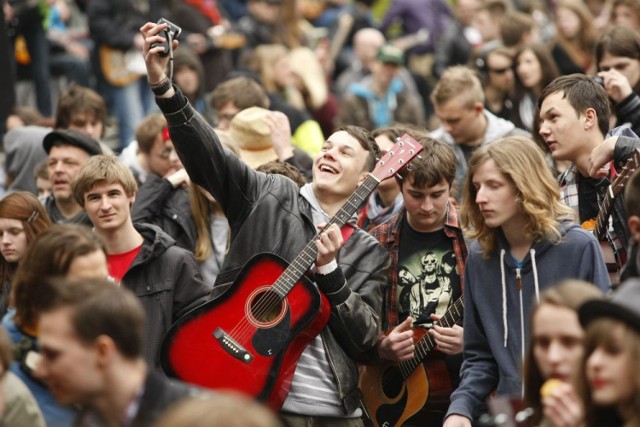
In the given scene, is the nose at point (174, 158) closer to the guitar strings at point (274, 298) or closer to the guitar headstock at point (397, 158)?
the guitar headstock at point (397, 158)

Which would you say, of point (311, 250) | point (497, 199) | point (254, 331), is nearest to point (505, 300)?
point (497, 199)

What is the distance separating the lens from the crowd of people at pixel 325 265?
16.0ft

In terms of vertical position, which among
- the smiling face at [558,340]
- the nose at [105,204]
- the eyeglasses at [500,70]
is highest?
the smiling face at [558,340]

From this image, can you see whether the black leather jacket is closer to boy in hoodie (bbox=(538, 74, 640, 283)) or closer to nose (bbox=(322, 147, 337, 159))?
nose (bbox=(322, 147, 337, 159))

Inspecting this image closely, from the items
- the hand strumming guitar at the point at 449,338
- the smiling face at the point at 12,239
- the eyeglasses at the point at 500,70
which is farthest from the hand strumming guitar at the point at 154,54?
the eyeglasses at the point at 500,70

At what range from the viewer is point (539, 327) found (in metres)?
5.09

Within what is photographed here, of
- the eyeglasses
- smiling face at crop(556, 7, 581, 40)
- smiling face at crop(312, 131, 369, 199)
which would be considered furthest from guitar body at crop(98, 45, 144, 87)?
smiling face at crop(312, 131, 369, 199)

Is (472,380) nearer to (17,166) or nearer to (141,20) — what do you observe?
(17,166)

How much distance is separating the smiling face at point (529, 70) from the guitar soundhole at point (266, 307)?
5.33m

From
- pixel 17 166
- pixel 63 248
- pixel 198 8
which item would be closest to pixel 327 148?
pixel 63 248

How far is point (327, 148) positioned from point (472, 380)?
5.60 ft

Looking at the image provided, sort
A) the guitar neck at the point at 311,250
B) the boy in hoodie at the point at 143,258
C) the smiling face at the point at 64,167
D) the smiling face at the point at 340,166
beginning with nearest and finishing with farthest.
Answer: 1. the guitar neck at the point at 311,250
2. the boy in hoodie at the point at 143,258
3. the smiling face at the point at 340,166
4. the smiling face at the point at 64,167

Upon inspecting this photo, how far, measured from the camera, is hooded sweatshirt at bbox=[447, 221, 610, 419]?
639cm

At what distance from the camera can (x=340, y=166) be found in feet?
24.3
